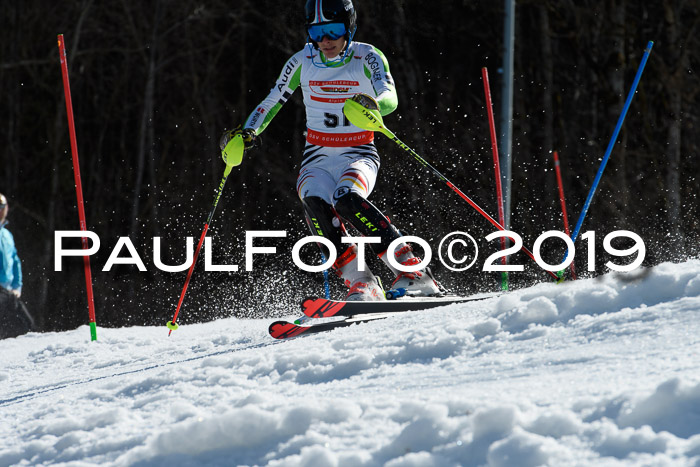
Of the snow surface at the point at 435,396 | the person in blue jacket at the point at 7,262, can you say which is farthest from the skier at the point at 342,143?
the person in blue jacket at the point at 7,262

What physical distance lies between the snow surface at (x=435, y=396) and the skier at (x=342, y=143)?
0.79 meters

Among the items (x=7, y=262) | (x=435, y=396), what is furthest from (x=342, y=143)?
(x=7, y=262)

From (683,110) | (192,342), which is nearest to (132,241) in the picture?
(683,110)

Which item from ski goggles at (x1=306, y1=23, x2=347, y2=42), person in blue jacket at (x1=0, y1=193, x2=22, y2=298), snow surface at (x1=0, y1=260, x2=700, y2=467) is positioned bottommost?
snow surface at (x1=0, y1=260, x2=700, y2=467)

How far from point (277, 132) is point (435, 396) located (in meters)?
12.2

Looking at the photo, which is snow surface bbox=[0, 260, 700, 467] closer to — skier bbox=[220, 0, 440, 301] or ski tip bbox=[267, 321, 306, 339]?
ski tip bbox=[267, 321, 306, 339]

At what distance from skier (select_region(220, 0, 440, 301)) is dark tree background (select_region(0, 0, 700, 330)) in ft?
10.6

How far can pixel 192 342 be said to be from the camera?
4508 millimetres

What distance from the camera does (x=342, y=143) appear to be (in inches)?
179

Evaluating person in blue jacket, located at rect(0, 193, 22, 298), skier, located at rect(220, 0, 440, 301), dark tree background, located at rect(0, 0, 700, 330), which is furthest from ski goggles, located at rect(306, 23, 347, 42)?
dark tree background, located at rect(0, 0, 700, 330)

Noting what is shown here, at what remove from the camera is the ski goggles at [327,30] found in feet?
14.4

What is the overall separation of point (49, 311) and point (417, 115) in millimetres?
6766

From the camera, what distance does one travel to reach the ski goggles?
4.39m

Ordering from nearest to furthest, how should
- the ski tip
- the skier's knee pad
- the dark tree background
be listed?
1. the ski tip
2. the skier's knee pad
3. the dark tree background
